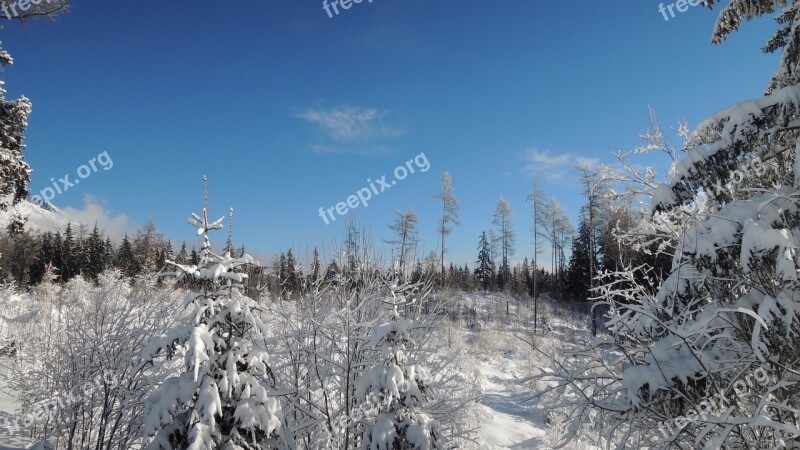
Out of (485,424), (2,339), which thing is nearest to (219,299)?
(485,424)

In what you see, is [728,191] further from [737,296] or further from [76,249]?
[76,249]

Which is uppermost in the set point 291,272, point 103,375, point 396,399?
point 291,272

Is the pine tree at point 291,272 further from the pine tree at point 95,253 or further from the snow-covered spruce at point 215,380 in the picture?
the pine tree at point 95,253

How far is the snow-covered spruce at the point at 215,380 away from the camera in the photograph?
3.47m

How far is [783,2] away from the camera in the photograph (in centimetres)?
450

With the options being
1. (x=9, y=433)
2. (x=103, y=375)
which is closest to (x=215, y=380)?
(x=103, y=375)

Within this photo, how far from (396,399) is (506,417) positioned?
862cm

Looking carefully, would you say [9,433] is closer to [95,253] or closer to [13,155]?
[13,155]

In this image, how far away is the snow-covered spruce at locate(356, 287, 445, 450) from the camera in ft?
13.6

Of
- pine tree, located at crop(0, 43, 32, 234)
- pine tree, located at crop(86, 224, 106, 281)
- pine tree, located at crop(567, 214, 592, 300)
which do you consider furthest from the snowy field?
pine tree, located at crop(86, 224, 106, 281)

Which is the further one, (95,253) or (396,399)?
(95,253)

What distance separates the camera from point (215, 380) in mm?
3770

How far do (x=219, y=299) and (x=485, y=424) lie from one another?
8.83m

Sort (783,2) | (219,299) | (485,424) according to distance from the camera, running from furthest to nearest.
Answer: (485,424) < (783,2) < (219,299)
